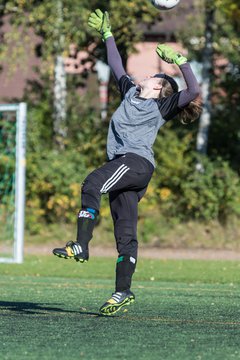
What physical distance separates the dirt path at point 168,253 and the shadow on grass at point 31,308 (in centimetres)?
1037

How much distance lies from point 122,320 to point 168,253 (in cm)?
1277

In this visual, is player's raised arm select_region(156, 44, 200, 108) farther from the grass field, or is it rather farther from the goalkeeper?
the grass field

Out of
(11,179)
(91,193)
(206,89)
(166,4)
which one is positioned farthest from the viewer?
(206,89)

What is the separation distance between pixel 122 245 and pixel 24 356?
2.60m

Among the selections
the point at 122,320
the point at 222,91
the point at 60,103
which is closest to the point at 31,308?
the point at 122,320

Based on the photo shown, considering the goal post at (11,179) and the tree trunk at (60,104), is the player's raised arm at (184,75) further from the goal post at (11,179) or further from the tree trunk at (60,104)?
the tree trunk at (60,104)

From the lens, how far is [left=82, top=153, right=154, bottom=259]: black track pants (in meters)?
8.41

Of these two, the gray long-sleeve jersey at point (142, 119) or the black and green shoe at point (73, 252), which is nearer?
the black and green shoe at point (73, 252)

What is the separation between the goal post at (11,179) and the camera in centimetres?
1825

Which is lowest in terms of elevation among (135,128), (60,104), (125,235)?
(125,235)

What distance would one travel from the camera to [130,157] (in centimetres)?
856

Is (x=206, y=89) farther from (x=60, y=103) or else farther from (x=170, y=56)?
(x=170, y=56)

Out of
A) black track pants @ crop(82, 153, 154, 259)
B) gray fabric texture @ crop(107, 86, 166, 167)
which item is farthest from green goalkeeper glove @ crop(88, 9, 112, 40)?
black track pants @ crop(82, 153, 154, 259)

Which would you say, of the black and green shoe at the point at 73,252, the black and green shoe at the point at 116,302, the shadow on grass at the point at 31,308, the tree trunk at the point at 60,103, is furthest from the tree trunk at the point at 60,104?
the black and green shoe at the point at 73,252
